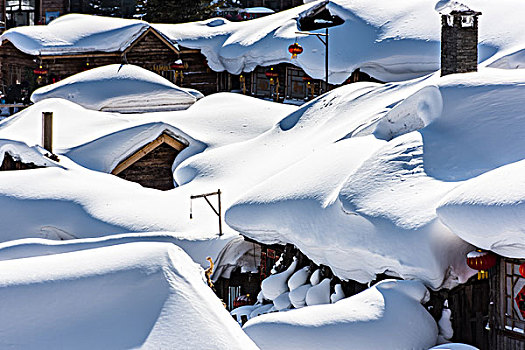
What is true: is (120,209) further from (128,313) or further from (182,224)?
(128,313)

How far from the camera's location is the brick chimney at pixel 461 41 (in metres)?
19.0

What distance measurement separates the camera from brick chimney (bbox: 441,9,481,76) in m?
19.0

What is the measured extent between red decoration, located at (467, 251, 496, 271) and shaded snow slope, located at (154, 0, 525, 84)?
14.2 meters

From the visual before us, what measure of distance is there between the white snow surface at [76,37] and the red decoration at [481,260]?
82.5 ft

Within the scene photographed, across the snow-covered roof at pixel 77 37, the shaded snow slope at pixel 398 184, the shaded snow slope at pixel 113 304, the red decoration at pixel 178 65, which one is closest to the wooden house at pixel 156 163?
the shaded snow slope at pixel 398 184

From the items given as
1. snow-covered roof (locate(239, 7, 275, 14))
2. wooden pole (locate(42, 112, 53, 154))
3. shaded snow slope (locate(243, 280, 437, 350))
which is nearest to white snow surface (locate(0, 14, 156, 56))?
wooden pole (locate(42, 112, 53, 154))

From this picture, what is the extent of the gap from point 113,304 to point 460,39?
41.7 feet

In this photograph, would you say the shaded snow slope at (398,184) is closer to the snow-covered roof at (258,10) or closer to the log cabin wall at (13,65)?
the log cabin wall at (13,65)

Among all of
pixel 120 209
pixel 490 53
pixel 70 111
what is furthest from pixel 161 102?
pixel 120 209

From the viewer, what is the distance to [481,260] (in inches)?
515

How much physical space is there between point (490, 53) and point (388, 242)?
48.2 feet

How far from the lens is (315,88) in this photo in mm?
34156

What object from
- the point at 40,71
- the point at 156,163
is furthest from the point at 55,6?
the point at 156,163

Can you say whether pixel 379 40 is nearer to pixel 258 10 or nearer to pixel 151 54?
pixel 151 54
